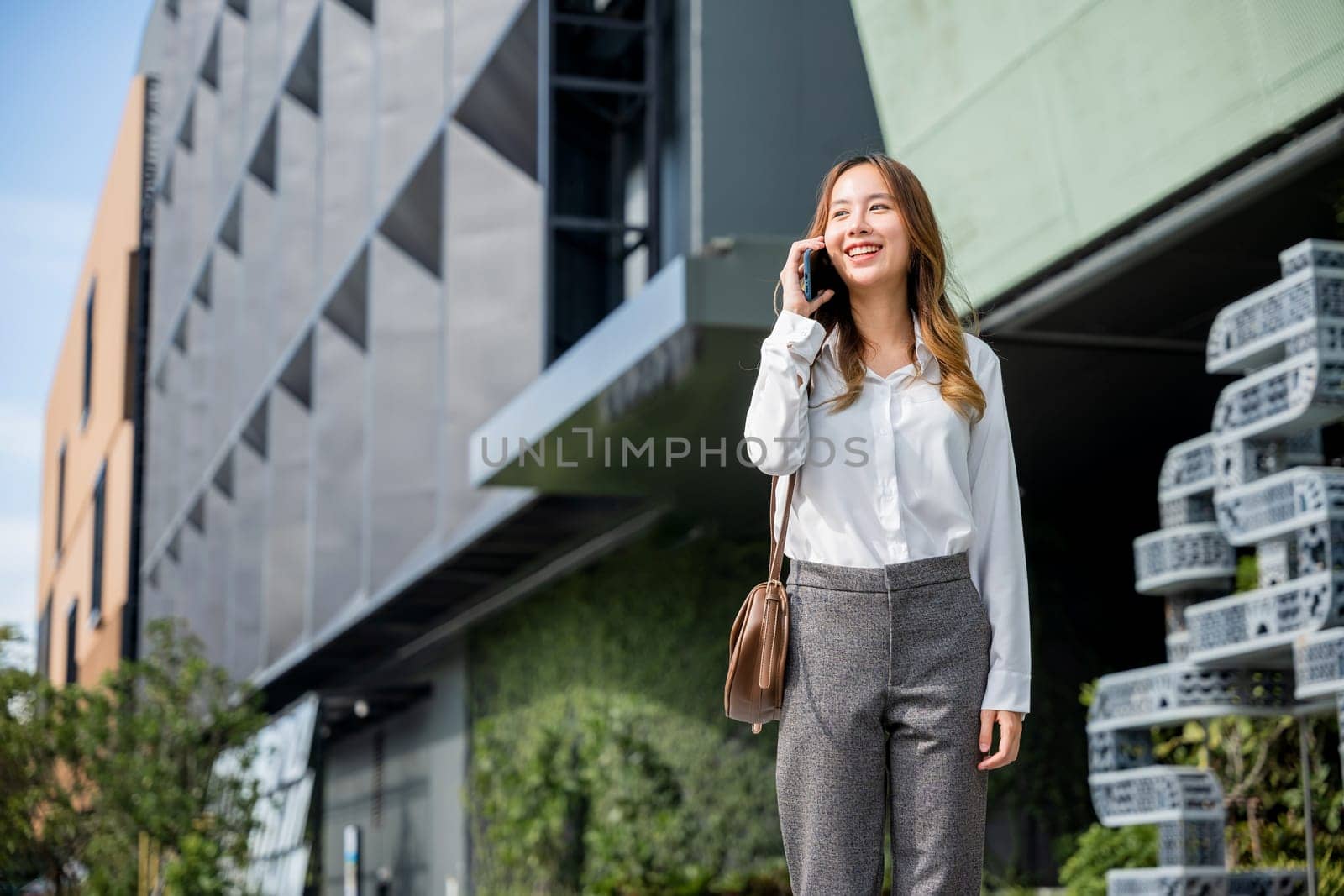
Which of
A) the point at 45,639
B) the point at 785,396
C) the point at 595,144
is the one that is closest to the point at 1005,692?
the point at 785,396

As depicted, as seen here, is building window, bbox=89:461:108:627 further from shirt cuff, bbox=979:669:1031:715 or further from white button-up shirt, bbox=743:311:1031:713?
shirt cuff, bbox=979:669:1031:715

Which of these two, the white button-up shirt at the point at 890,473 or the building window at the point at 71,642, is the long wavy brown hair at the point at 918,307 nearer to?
the white button-up shirt at the point at 890,473

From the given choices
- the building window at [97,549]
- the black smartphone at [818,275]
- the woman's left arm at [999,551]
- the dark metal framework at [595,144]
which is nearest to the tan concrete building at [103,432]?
the building window at [97,549]

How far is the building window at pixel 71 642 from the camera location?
4406 centimetres

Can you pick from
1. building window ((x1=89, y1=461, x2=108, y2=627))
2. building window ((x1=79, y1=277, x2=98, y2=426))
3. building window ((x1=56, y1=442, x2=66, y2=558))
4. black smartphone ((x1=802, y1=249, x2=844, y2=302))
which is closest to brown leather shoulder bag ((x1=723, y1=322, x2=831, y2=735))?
black smartphone ((x1=802, y1=249, x2=844, y2=302))

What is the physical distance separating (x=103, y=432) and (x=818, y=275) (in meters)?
38.9

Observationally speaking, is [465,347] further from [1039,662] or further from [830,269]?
[830,269]

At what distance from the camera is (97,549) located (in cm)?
4022

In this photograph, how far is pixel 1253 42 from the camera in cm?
596

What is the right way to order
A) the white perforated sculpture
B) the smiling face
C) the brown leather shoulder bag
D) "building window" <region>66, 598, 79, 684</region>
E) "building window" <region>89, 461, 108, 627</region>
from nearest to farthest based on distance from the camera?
1. the brown leather shoulder bag
2. the smiling face
3. the white perforated sculpture
4. "building window" <region>89, 461, 108, 627</region>
5. "building window" <region>66, 598, 79, 684</region>

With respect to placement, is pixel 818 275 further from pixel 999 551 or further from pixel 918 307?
pixel 999 551

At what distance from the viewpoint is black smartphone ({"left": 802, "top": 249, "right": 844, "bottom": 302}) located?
10.0ft

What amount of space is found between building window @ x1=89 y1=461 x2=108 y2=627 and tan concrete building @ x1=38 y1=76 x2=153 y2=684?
0.13 ft

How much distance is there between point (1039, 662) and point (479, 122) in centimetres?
701
